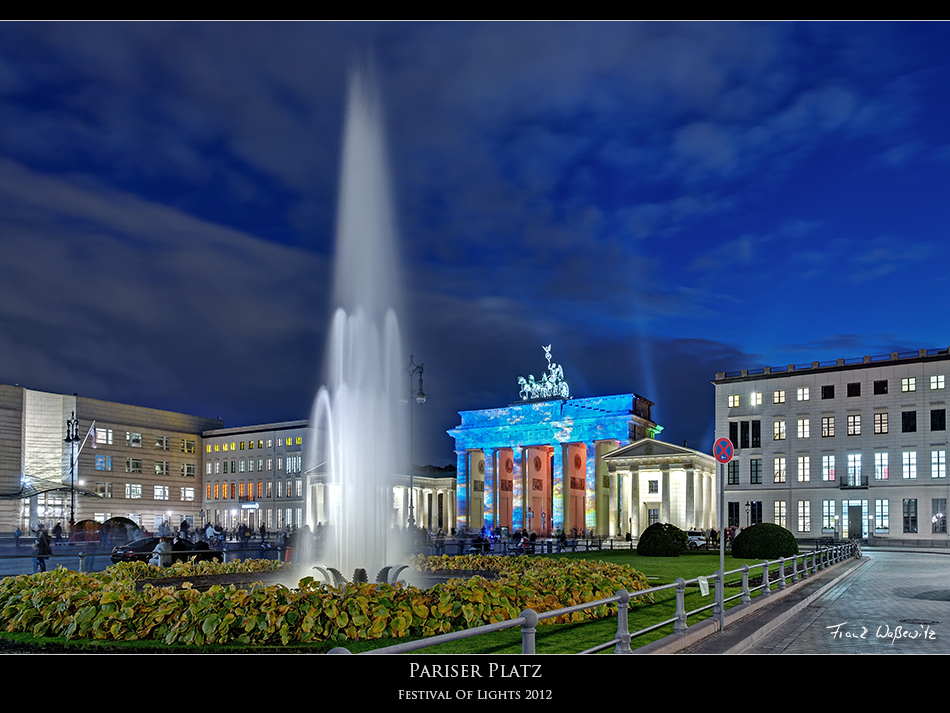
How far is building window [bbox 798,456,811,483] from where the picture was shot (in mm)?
83000

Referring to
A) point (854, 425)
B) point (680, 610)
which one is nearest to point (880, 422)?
point (854, 425)

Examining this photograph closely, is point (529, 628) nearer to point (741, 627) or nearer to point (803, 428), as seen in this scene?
point (741, 627)

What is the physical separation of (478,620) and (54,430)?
9496cm

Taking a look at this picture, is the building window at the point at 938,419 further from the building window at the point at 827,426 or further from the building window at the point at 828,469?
the building window at the point at 828,469

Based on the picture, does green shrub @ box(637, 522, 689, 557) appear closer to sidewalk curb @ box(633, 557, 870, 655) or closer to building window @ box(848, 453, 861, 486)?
sidewalk curb @ box(633, 557, 870, 655)

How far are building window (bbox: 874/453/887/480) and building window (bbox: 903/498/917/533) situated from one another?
2972mm

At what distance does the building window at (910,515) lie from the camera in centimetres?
7644

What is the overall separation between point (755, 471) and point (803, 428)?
6219 mm

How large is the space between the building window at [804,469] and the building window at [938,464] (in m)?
10.6

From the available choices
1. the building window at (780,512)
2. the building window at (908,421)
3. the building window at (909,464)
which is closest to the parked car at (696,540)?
the building window at (780,512)

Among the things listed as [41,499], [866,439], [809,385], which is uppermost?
[809,385]
